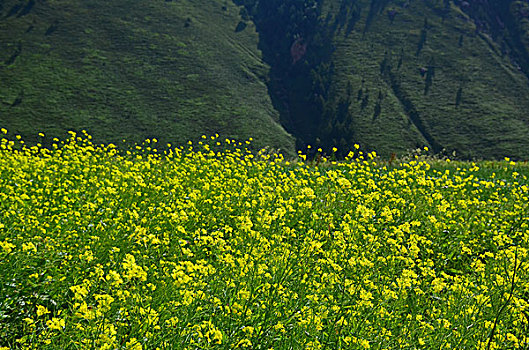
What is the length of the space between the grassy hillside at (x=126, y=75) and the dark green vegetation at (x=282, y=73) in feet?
1.14

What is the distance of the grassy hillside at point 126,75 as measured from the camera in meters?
78.2

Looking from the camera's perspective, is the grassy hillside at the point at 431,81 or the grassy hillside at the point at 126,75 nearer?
the grassy hillside at the point at 126,75

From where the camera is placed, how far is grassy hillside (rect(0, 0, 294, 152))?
257 ft

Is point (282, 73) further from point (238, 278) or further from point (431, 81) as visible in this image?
point (238, 278)

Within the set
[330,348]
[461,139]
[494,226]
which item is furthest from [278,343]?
[461,139]

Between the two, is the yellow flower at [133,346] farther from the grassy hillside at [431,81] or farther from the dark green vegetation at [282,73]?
the grassy hillside at [431,81]

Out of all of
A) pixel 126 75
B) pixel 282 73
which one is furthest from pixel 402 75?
pixel 126 75

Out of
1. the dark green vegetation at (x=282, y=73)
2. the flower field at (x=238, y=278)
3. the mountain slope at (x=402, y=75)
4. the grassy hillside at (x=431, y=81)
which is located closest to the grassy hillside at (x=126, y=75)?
the dark green vegetation at (x=282, y=73)

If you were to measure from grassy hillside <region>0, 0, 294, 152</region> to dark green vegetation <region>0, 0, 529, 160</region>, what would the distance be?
0.35 meters

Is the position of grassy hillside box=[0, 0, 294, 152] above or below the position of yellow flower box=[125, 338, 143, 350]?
below

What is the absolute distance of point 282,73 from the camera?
126938mm

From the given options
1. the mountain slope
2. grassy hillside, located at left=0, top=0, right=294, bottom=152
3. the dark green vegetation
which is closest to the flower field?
grassy hillside, located at left=0, top=0, right=294, bottom=152

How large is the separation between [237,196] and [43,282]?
4.41m

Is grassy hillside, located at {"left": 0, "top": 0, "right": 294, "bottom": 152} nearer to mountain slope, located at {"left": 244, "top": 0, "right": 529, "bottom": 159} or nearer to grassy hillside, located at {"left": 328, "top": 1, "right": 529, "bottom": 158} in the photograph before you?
mountain slope, located at {"left": 244, "top": 0, "right": 529, "bottom": 159}
